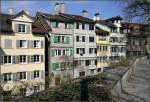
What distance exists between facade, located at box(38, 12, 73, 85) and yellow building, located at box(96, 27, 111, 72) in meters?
8.05

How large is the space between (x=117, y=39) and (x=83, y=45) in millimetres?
12052

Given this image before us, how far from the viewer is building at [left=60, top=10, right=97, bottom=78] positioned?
152 feet

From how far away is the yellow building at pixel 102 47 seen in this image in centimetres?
5234

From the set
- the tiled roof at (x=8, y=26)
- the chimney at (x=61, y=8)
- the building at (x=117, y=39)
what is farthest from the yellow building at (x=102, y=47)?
the tiled roof at (x=8, y=26)

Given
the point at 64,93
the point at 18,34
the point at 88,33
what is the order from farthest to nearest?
the point at 88,33, the point at 18,34, the point at 64,93

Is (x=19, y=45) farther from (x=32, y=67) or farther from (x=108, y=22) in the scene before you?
(x=108, y=22)

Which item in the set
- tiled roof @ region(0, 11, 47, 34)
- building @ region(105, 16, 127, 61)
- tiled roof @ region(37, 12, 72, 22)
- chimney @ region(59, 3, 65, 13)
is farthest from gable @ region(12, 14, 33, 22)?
building @ region(105, 16, 127, 61)

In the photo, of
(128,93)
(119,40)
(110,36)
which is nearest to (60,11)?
(110,36)

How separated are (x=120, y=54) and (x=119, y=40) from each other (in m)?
2.64

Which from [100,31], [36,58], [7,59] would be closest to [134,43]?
[100,31]

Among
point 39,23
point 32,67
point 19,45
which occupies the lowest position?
point 32,67

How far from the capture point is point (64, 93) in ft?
26.2

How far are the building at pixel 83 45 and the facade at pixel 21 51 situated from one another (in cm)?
775

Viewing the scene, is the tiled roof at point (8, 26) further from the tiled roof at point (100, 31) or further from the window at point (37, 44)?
the tiled roof at point (100, 31)
